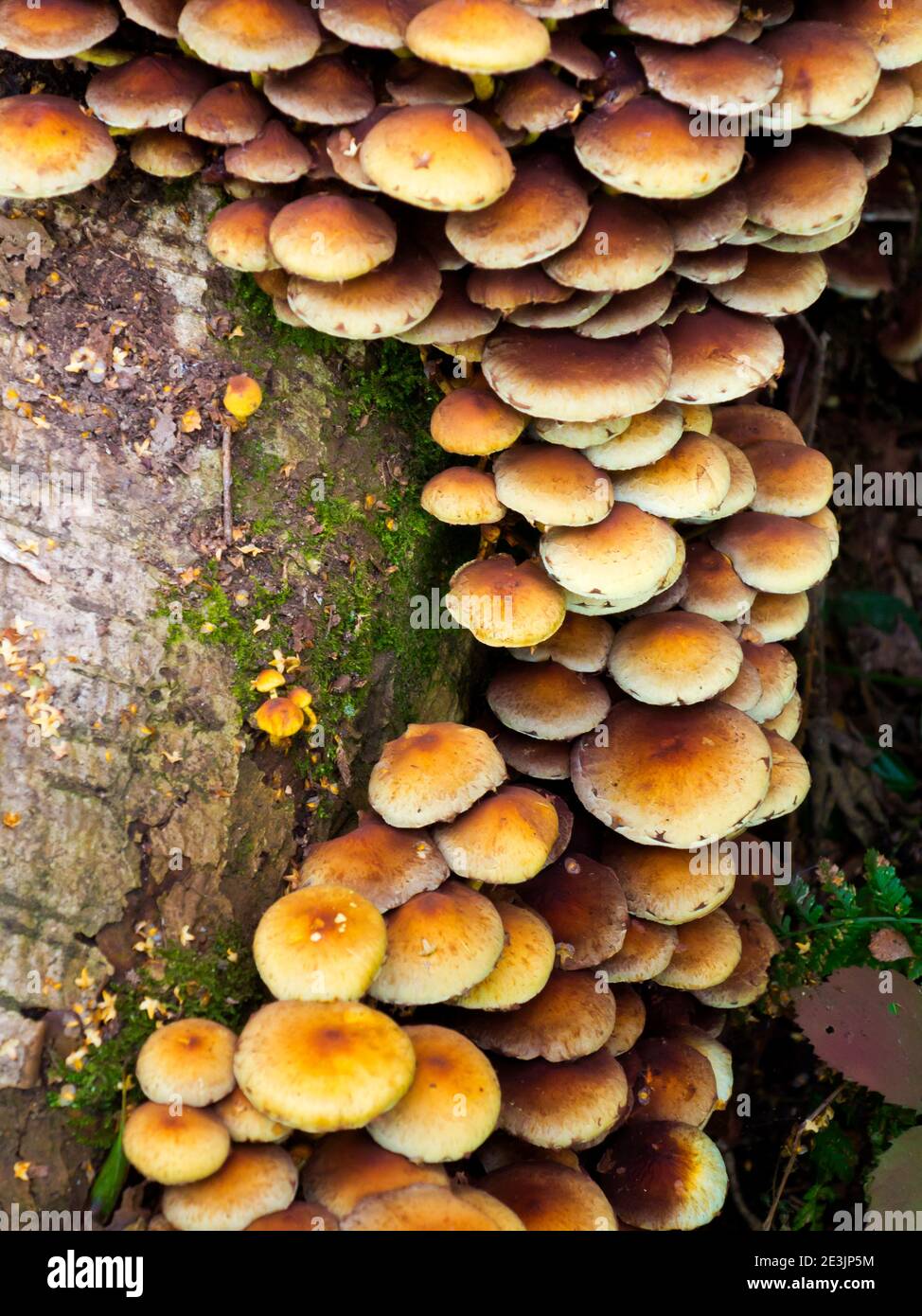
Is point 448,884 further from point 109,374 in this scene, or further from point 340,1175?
point 109,374

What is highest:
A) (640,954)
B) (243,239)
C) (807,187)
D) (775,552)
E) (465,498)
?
(807,187)

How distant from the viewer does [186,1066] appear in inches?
107

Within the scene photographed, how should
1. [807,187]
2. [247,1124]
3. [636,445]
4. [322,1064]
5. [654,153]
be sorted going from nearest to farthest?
1. [322,1064]
2. [247,1124]
3. [654,153]
4. [807,187]
5. [636,445]

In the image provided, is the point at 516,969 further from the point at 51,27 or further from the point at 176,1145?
the point at 51,27

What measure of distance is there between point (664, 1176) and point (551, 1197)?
1.87 ft

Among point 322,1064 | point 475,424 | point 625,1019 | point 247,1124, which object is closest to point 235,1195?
point 247,1124

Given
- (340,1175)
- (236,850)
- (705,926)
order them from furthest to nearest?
(705,926)
(236,850)
(340,1175)

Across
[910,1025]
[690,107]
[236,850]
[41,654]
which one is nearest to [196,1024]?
[236,850]

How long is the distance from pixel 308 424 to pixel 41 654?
45.8 inches

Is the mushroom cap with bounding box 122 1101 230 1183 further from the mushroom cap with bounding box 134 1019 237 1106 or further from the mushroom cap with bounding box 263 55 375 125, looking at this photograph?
the mushroom cap with bounding box 263 55 375 125

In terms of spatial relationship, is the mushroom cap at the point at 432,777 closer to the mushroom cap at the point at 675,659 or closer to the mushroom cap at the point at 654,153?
the mushroom cap at the point at 675,659

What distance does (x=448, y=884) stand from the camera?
10.4ft

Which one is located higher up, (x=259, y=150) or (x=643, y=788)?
(x=259, y=150)

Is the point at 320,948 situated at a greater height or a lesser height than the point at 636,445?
lesser
